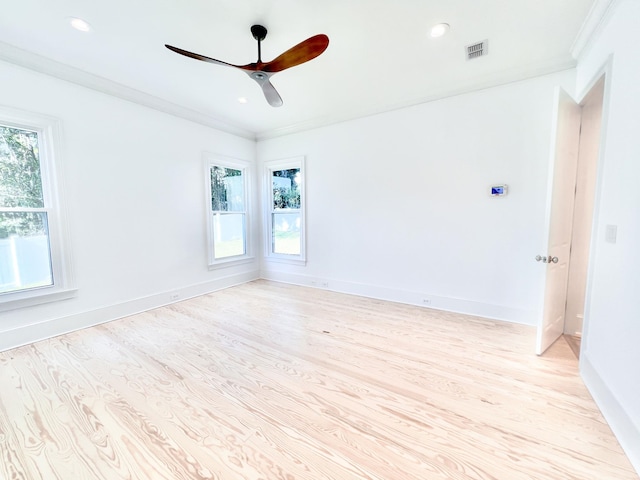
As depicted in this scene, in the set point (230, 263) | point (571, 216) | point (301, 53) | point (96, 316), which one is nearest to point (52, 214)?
point (96, 316)

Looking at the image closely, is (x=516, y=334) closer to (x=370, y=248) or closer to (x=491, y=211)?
(x=491, y=211)

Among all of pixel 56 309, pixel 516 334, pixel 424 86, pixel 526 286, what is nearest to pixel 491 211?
pixel 526 286

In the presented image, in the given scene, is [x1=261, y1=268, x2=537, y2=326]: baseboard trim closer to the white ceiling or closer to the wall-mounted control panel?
the wall-mounted control panel

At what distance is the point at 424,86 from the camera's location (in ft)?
10.6

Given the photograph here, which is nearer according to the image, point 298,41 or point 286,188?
point 298,41

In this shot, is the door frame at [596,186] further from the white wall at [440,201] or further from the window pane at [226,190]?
the window pane at [226,190]

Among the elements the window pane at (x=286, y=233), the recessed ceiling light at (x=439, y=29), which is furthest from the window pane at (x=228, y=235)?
the recessed ceiling light at (x=439, y=29)

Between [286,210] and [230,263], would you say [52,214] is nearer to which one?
[230,263]

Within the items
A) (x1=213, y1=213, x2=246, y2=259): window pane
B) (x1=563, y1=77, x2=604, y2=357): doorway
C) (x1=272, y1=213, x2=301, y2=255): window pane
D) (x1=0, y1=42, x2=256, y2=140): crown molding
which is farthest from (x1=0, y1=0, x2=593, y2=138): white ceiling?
(x1=272, y1=213, x2=301, y2=255): window pane

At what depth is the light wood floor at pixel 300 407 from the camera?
52.7 inches

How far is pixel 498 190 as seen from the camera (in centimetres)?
304

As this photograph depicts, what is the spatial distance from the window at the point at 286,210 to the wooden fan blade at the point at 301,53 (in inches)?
92.0

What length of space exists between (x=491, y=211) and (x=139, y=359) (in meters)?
3.90

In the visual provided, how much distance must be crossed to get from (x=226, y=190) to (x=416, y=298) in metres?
3.49
